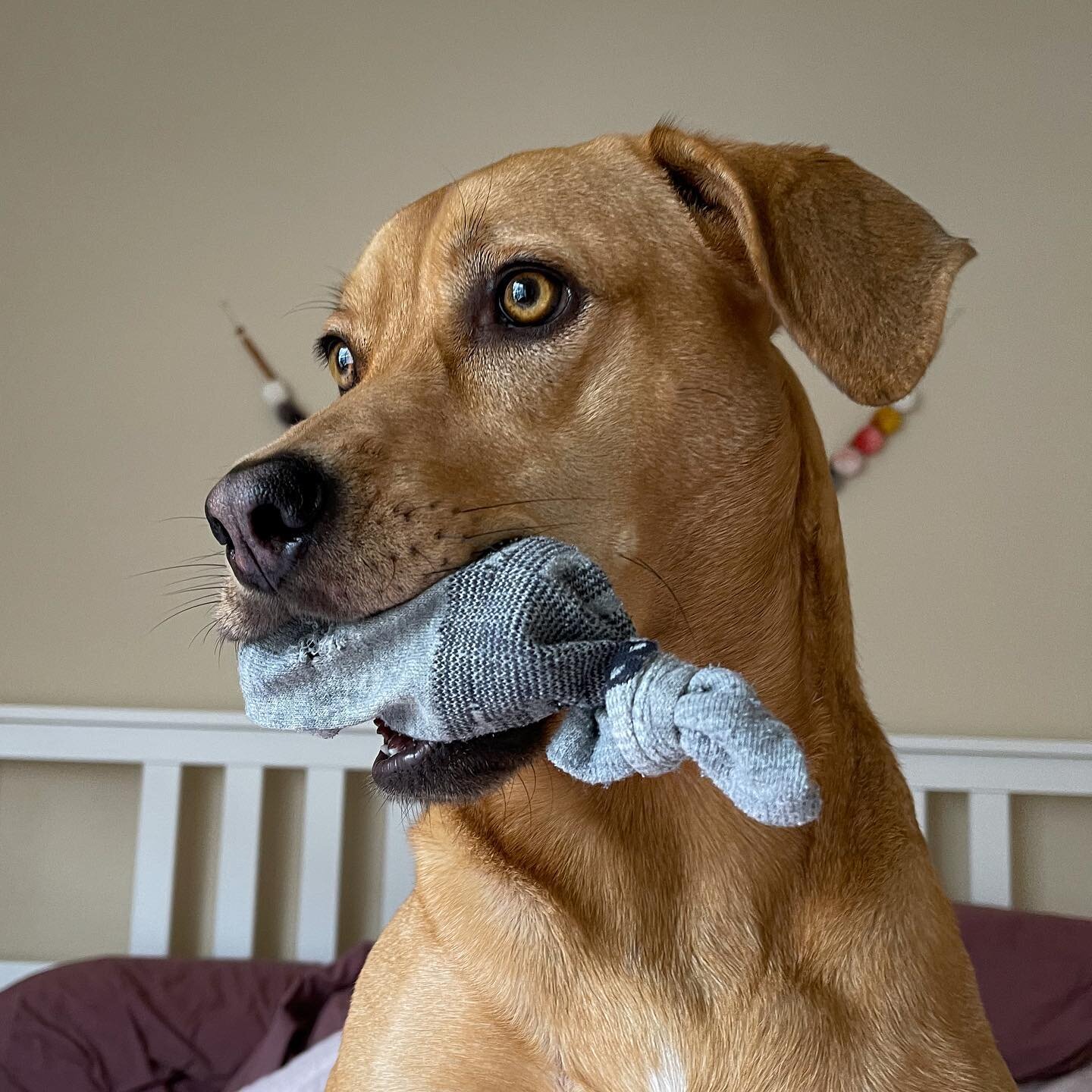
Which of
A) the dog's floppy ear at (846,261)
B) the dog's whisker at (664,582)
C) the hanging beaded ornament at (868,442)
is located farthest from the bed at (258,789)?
the dog's floppy ear at (846,261)

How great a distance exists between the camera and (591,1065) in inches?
37.4

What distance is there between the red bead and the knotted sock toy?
8.19 ft

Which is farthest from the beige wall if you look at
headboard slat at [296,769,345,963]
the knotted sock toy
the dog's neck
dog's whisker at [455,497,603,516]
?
the knotted sock toy

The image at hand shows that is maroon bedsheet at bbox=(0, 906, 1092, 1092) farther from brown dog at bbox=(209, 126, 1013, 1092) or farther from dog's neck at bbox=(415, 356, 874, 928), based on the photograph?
dog's neck at bbox=(415, 356, 874, 928)

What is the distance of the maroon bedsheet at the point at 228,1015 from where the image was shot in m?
2.13

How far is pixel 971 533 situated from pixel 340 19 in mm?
2521

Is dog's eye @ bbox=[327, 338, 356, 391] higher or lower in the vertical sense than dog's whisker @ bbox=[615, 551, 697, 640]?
higher

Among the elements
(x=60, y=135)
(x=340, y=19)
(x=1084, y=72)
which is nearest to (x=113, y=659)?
(x=60, y=135)

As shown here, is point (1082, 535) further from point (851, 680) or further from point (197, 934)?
point (197, 934)

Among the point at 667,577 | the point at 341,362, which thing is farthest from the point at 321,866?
the point at 667,577

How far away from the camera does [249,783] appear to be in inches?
116

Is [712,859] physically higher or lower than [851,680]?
lower

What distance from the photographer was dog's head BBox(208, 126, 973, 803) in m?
0.93

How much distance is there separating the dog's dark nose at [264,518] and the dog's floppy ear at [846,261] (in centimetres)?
49
